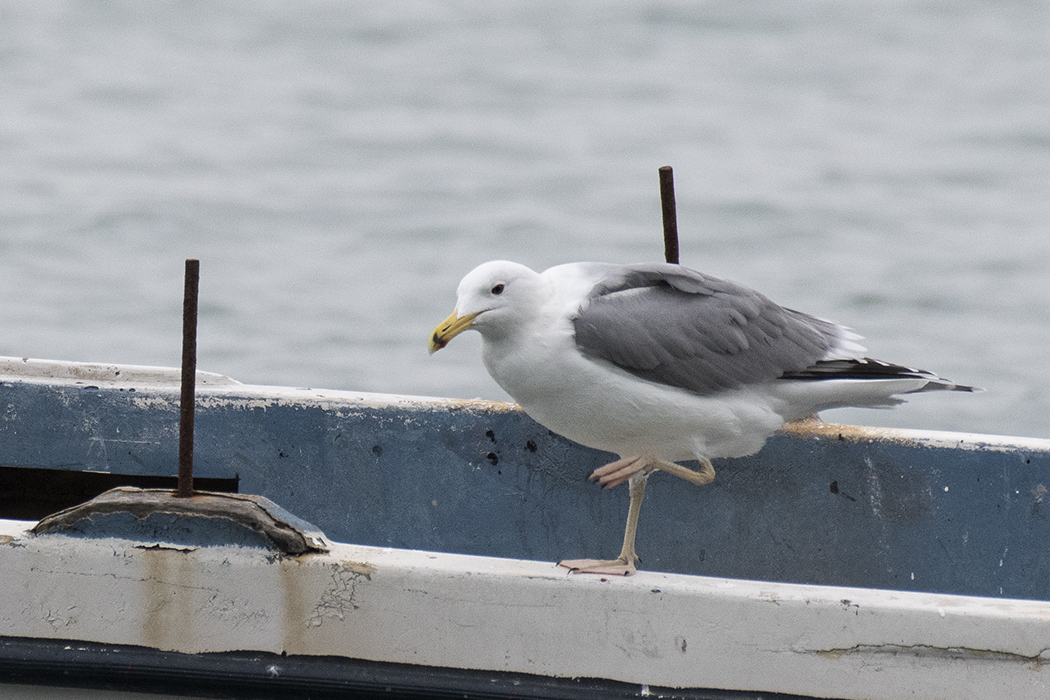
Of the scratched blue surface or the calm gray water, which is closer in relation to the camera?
the scratched blue surface

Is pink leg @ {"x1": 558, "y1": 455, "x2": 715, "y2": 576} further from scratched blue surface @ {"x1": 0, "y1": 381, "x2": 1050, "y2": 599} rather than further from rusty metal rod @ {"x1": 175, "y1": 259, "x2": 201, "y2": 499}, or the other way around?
rusty metal rod @ {"x1": 175, "y1": 259, "x2": 201, "y2": 499}

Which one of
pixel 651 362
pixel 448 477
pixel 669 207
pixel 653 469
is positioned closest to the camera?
pixel 651 362

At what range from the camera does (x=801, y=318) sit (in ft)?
11.2

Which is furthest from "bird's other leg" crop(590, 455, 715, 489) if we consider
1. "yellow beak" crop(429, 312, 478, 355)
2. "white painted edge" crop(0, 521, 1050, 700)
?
"yellow beak" crop(429, 312, 478, 355)

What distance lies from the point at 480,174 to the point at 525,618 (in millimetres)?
9716

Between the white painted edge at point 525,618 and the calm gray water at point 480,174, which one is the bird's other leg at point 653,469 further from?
the calm gray water at point 480,174

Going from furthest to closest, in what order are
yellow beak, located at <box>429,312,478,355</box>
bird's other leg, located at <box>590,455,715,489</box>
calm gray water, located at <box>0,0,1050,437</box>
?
calm gray water, located at <box>0,0,1050,437</box>
bird's other leg, located at <box>590,455,715,489</box>
yellow beak, located at <box>429,312,478,355</box>

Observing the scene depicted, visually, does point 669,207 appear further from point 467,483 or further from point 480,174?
point 480,174

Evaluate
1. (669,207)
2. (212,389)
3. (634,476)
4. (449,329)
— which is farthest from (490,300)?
(212,389)

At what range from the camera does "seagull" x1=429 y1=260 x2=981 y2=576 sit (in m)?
3.01

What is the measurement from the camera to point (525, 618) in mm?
2793

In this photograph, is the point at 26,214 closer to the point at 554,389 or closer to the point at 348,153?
the point at 348,153

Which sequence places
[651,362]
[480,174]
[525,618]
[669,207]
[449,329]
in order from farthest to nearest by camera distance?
[480,174], [669,207], [651,362], [449,329], [525,618]

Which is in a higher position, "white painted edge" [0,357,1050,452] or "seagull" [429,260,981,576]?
"seagull" [429,260,981,576]
